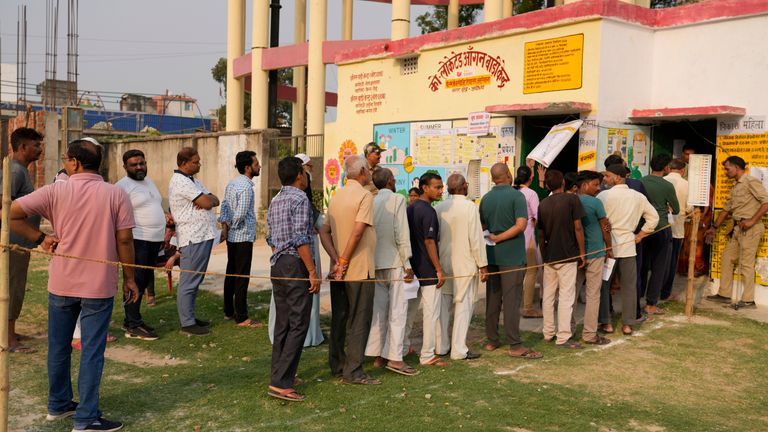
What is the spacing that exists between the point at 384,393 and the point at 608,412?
1.68 m

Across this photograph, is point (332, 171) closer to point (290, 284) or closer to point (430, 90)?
point (430, 90)

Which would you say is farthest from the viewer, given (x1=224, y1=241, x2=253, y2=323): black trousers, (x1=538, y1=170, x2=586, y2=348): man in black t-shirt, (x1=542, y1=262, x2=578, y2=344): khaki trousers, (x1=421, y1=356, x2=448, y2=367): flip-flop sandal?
(x1=224, y1=241, x2=253, y2=323): black trousers

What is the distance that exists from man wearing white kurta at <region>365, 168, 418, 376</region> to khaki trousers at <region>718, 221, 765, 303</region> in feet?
16.5

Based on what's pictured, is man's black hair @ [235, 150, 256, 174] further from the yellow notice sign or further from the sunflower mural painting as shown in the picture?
the sunflower mural painting

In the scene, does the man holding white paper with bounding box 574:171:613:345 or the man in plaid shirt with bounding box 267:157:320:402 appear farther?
the man holding white paper with bounding box 574:171:613:345

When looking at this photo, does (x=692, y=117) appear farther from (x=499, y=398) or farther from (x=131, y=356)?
(x=131, y=356)

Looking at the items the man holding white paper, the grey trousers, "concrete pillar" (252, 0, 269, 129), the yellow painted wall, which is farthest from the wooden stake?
"concrete pillar" (252, 0, 269, 129)

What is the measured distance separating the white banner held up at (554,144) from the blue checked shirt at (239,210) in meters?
3.89

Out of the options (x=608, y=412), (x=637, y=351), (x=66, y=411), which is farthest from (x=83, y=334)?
(x=637, y=351)

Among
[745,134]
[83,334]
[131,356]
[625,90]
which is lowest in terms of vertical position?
[131,356]

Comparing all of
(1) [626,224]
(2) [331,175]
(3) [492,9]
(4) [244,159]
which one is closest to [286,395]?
(4) [244,159]

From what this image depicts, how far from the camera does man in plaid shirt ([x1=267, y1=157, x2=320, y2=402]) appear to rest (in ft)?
18.0

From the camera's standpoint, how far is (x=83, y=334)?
15.9 feet

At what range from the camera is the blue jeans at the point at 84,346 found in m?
4.82
